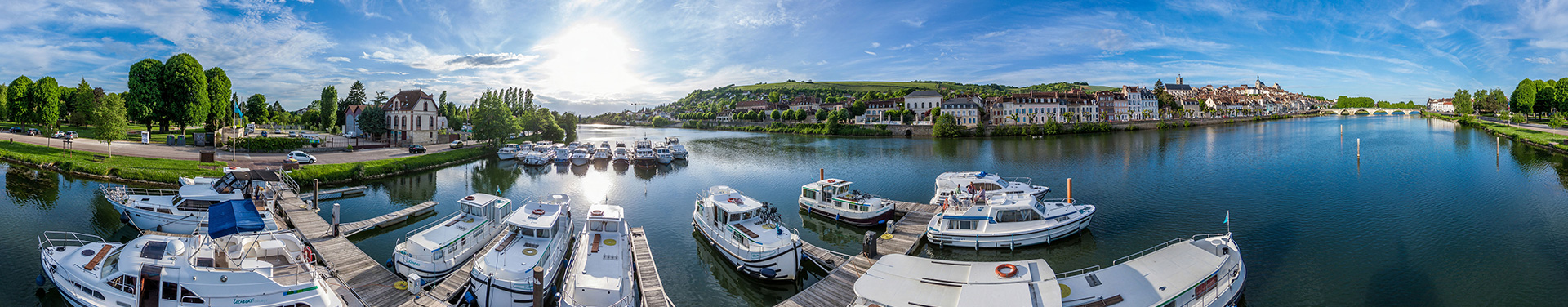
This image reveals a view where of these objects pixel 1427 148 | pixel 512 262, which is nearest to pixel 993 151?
pixel 1427 148

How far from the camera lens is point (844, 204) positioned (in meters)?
27.2

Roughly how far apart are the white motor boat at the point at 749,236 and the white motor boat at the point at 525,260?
523cm

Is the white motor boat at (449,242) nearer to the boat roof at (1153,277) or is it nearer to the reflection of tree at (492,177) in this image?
the reflection of tree at (492,177)

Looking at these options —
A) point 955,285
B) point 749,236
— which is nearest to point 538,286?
point 749,236

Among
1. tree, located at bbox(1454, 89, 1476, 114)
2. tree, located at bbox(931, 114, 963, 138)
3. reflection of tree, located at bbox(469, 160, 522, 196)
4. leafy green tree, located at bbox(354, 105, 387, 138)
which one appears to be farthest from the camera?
tree, located at bbox(1454, 89, 1476, 114)

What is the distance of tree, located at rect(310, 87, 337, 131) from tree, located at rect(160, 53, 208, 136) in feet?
97.0

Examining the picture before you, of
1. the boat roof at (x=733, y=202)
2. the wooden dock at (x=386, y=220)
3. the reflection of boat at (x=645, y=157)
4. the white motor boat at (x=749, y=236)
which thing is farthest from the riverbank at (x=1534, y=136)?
the wooden dock at (x=386, y=220)

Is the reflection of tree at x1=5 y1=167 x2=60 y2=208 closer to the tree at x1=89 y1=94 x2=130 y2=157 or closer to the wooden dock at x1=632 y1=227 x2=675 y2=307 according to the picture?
the tree at x1=89 y1=94 x2=130 y2=157

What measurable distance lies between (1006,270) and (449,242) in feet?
53.3

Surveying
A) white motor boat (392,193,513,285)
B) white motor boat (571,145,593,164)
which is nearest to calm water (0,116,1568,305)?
white motor boat (392,193,513,285)

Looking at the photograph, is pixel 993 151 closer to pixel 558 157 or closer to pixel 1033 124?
pixel 1033 124

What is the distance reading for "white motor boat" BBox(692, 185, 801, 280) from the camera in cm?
1825

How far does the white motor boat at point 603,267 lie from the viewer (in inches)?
569

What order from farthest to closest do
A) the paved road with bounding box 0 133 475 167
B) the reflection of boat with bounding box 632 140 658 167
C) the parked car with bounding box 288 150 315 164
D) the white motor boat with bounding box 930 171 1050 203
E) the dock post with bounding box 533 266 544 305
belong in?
1. the reflection of boat with bounding box 632 140 658 167
2. the parked car with bounding box 288 150 315 164
3. the paved road with bounding box 0 133 475 167
4. the white motor boat with bounding box 930 171 1050 203
5. the dock post with bounding box 533 266 544 305
